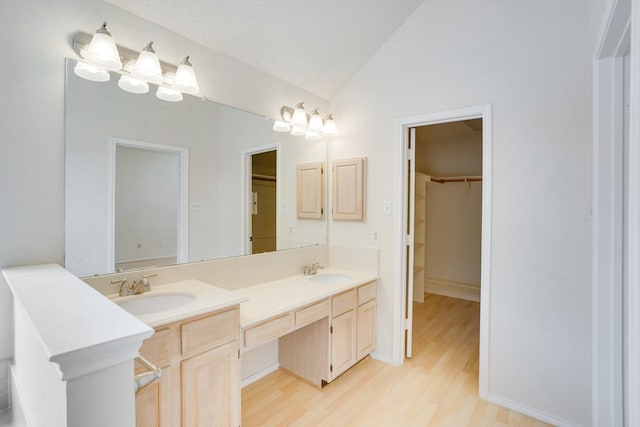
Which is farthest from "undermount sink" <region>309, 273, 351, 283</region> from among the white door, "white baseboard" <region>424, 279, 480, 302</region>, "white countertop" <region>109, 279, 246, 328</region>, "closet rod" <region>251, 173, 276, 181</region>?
"white baseboard" <region>424, 279, 480, 302</region>

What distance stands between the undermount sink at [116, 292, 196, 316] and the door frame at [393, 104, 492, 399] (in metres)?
1.71

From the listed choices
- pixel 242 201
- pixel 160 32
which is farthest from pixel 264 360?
pixel 160 32

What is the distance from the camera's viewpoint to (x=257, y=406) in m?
2.09

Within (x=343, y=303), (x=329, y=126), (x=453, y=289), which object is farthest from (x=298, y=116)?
(x=453, y=289)

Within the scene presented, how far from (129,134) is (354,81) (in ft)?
6.41

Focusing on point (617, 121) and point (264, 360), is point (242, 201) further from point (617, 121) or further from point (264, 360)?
point (617, 121)

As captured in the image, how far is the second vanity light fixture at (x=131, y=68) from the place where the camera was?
4.74ft

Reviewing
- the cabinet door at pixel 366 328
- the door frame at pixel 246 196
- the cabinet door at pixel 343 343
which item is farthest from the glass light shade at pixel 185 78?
the cabinet door at pixel 366 328

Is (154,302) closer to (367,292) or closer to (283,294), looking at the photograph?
(283,294)

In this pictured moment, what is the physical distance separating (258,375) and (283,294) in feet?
2.68

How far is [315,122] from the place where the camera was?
272 cm

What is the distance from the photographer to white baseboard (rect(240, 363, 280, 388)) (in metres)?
2.32

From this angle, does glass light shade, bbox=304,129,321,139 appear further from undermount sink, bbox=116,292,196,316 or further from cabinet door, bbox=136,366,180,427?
cabinet door, bbox=136,366,180,427

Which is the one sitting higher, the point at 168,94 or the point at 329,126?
the point at 329,126
